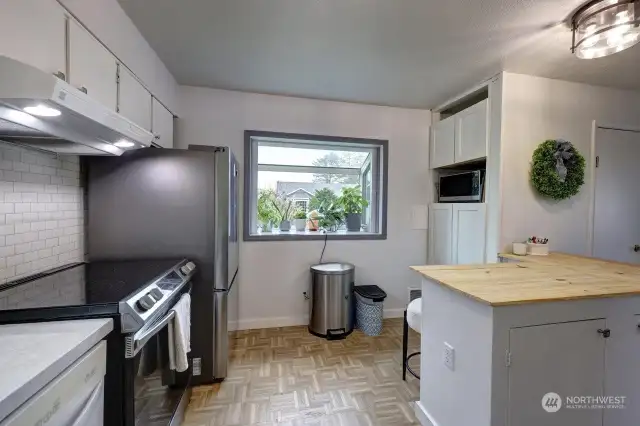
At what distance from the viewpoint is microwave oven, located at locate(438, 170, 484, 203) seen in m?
2.56

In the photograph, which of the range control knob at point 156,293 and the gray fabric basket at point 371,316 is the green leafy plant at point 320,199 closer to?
the gray fabric basket at point 371,316

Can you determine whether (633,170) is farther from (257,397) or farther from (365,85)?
(257,397)

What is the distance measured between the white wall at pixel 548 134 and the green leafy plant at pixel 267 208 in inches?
86.1

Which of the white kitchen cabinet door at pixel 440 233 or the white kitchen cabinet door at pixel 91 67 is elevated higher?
the white kitchen cabinet door at pixel 91 67

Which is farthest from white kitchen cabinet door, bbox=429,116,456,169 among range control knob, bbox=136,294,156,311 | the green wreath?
range control knob, bbox=136,294,156,311

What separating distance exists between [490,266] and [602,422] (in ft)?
2.75

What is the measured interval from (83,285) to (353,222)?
7.77 feet

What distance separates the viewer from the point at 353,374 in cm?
208

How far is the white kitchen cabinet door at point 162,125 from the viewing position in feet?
6.93

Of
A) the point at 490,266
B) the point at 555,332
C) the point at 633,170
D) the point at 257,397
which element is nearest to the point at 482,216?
the point at 490,266

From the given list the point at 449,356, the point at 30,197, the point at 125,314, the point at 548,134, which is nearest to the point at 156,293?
the point at 125,314

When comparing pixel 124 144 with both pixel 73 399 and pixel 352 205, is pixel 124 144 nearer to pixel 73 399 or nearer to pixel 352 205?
pixel 73 399

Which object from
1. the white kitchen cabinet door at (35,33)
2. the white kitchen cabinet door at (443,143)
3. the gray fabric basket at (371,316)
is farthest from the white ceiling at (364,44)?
the gray fabric basket at (371,316)

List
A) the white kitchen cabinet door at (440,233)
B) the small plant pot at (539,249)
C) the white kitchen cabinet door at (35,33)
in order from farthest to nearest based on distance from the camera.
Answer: the white kitchen cabinet door at (440,233)
the small plant pot at (539,249)
the white kitchen cabinet door at (35,33)
